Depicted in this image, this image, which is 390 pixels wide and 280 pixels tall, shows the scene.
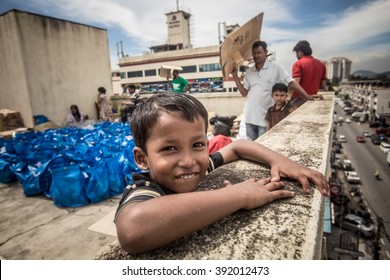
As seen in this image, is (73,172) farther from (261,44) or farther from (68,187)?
(261,44)

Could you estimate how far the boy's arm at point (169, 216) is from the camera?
1.75 feet

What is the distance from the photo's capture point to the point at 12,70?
6.31 metres

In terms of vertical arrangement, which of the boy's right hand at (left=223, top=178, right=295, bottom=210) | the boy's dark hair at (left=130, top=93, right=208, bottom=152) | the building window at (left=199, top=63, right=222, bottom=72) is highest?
the building window at (left=199, top=63, right=222, bottom=72)

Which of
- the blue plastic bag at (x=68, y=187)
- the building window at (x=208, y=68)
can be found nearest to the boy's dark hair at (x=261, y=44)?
the blue plastic bag at (x=68, y=187)

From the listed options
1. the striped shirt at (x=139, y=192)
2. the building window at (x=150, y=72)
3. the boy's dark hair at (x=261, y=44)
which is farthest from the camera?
the building window at (x=150, y=72)

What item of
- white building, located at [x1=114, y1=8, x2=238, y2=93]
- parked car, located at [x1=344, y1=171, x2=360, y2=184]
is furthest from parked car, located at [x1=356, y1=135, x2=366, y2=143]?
white building, located at [x1=114, y1=8, x2=238, y2=93]

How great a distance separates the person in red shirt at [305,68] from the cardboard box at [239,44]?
0.84 m

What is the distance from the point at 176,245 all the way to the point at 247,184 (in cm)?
32

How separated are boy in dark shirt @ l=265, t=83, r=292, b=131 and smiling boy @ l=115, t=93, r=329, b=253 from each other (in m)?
1.97

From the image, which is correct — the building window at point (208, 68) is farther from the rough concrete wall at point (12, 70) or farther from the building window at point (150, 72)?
the rough concrete wall at point (12, 70)

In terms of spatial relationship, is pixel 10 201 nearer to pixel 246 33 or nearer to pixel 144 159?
pixel 144 159

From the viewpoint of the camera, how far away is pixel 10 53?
6.25 meters

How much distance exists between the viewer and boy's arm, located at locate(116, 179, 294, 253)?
→ 534mm

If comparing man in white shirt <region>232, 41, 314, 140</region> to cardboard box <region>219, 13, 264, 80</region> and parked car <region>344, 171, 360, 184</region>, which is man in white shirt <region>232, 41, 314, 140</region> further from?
parked car <region>344, 171, 360, 184</region>
